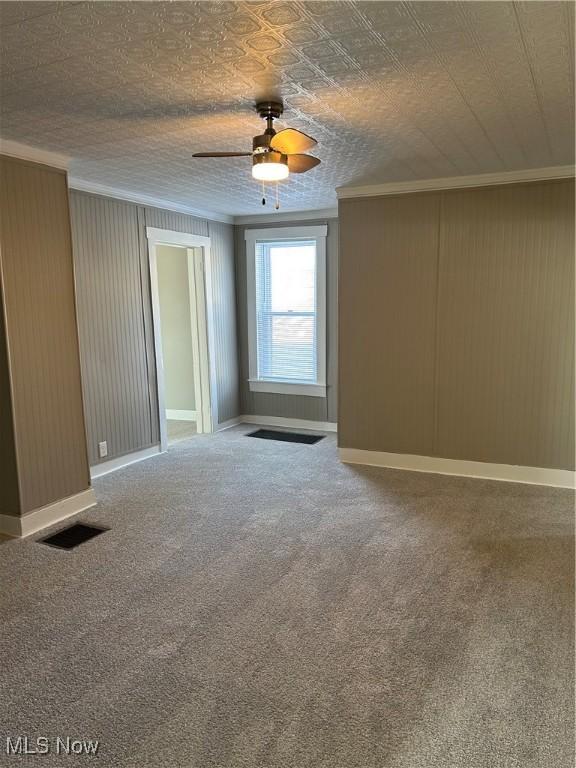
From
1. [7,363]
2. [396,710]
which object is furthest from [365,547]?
[7,363]

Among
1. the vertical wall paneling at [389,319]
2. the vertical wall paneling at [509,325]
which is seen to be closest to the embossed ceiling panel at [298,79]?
the vertical wall paneling at [509,325]

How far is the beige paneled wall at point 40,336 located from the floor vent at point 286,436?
242 cm

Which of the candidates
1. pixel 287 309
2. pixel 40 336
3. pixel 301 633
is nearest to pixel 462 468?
pixel 301 633

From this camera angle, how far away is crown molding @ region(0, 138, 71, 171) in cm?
320

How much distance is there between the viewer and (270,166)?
263 centimetres

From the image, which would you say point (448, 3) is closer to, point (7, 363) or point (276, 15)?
point (276, 15)

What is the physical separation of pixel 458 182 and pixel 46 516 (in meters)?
3.96

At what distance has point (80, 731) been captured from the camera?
1.90m

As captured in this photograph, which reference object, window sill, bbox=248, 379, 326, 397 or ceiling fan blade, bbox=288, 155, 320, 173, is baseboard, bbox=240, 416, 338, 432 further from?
ceiling fan blade, bbox=288, 155, 320, 173

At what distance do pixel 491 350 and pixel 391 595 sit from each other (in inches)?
94.1

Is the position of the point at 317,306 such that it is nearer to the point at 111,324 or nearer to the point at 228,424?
the point at 228,424

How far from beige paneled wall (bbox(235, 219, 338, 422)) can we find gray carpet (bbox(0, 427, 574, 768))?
2.17 metres

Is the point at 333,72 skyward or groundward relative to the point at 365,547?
skyward

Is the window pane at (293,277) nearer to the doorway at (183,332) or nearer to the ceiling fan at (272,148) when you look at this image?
the doorway at (183,332)
